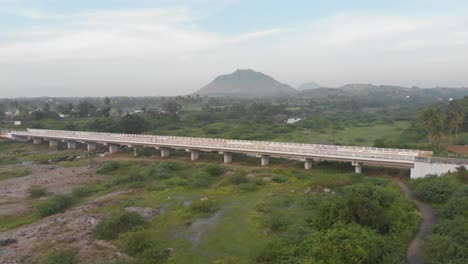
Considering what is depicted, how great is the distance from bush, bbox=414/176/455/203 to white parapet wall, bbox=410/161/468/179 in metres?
2.98

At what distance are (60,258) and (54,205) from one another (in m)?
12.1

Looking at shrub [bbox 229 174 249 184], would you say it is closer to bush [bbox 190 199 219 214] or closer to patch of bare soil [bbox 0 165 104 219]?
bush [bbox 190 199 219 214]

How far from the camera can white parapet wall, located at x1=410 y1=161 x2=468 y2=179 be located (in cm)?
3541

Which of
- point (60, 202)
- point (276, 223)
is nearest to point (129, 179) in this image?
point (60, 202)

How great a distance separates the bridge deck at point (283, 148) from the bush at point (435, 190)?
233 inches

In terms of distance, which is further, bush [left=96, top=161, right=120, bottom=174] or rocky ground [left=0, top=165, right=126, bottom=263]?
bush [left=96, top=161, right=120, bottom=174]

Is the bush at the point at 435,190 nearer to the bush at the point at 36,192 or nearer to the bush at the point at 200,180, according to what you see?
the bush at the point at 200,180

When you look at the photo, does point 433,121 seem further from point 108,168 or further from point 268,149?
point 108,168

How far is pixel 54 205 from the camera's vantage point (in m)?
32.8

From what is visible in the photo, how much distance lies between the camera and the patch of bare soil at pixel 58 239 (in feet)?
76.8

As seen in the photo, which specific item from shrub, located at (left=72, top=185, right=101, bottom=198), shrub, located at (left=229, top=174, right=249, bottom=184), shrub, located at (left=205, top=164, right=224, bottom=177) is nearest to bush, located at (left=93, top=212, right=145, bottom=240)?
shrub, located at (left=72, top=185, right=101, bottom=198)

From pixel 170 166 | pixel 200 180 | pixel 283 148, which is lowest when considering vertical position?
pixel 200 180

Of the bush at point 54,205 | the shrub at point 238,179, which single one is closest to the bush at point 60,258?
the bush at point 54,205

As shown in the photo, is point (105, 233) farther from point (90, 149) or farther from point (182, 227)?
point (90, 149)
